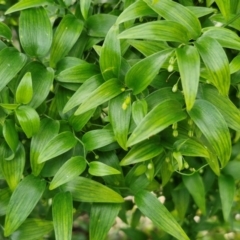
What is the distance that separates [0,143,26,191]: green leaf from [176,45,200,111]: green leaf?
0.31m

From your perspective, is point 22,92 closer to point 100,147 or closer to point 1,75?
point 1,75

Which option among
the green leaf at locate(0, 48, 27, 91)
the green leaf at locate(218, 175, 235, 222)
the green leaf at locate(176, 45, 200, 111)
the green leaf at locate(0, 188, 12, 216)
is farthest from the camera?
the green leaf at locate(218, 175, 235, 222)

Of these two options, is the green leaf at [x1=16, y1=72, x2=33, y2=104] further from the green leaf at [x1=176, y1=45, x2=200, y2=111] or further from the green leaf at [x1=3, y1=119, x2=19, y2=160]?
the green leaf at [x1=176, y1=45, x2=200, y2=111]

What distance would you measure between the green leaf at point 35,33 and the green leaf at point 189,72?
0.76 ft

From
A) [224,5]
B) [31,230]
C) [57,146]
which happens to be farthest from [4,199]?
[224,5]

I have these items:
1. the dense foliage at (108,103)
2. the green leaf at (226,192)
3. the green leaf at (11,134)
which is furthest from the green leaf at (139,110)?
the green leaf at (226,192)

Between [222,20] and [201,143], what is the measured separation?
0.21 metres

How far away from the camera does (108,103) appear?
2.43 ft

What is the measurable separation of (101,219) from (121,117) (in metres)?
0.20

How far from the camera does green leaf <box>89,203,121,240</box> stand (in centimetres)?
81

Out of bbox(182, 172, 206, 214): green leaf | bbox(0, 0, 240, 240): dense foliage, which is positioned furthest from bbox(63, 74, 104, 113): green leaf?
bbox(182, 172, 206, 214): green leaf

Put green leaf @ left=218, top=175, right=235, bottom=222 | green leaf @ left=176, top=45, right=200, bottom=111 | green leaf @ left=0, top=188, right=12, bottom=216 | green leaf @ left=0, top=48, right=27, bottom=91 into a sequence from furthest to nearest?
green leaf @ left=218, top=175, right=235, bottom=222 → green leaf @ left=0, top=188, right=12, bottom=216 → green leaf @ left=0, top=48, right=27, bottom=91 → green leaf @ left=176, top=45, right=200, bottom=111

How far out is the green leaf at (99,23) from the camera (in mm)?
821

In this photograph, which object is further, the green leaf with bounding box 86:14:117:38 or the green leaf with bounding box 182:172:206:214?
the green leaf with bounding box 182:172:206:214
